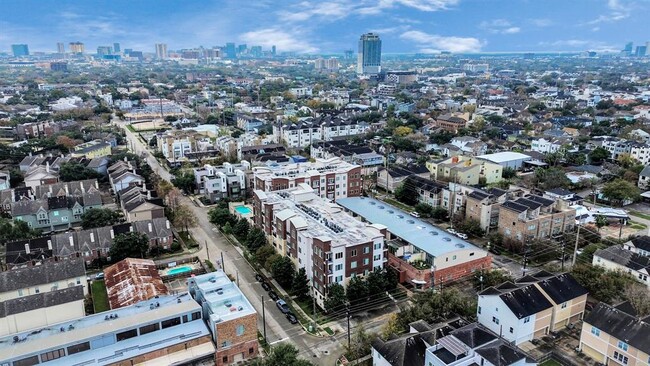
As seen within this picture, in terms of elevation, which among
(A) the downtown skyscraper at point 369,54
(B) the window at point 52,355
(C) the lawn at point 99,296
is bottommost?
(C) the lawn at point 99,296

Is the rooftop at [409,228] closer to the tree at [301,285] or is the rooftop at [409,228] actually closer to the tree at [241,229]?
the tree at [301,285]

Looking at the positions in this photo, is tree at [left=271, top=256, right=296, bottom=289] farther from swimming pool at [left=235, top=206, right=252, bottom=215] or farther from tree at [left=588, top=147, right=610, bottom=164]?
tree at [left=588, top=147, right=610, bottom=164]

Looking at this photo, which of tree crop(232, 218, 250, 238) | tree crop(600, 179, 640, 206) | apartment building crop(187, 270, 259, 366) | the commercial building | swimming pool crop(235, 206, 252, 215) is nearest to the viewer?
apartment building crop(187, 270, 259, 366)

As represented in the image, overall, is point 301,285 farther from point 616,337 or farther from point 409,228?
point 616,337

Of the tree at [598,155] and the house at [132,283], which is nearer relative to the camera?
the house at [132,283]

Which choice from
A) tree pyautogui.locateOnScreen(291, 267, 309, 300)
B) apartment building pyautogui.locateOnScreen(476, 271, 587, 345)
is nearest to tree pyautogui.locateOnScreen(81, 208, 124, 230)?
tree pyautogui.locateOnScreen(291, 267, 309, 300)

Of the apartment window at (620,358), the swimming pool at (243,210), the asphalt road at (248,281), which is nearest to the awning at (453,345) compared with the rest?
the asphalt road at (248,281)
